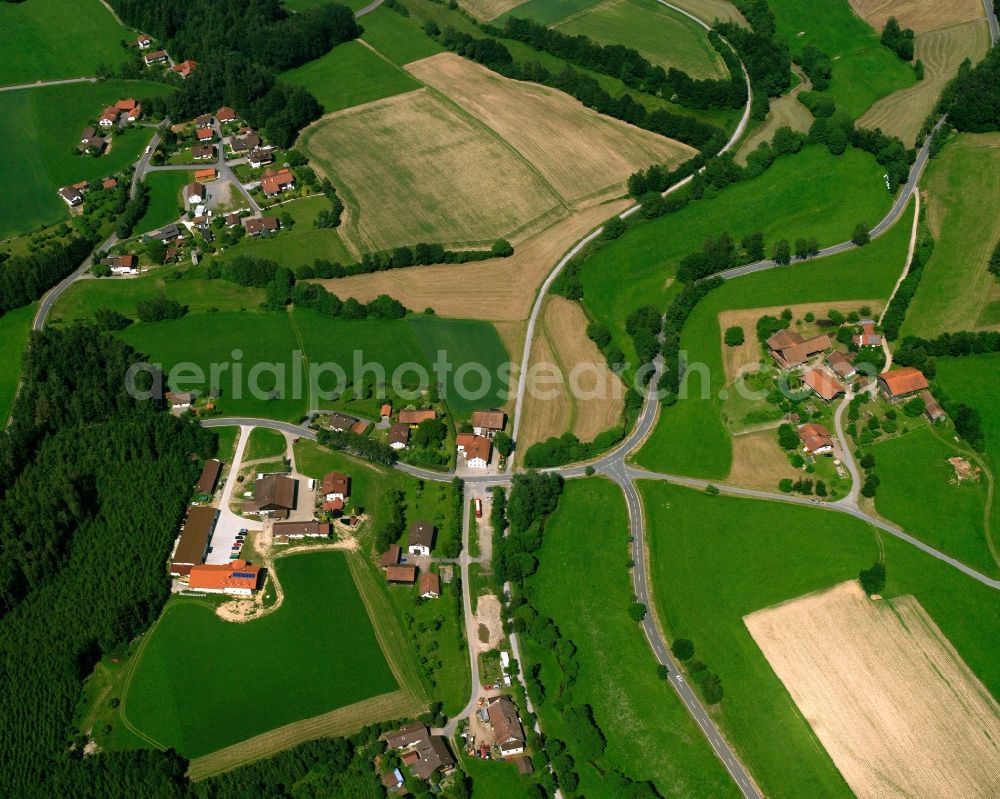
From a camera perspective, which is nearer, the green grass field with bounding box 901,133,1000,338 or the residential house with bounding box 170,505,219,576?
the residential house with bounding box 170,505,219,576

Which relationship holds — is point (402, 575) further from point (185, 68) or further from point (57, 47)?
point (57, 47)

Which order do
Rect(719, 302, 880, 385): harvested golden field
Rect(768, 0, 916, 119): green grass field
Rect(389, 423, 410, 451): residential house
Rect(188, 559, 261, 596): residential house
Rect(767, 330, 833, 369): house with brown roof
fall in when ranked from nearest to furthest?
Rect(188, 559, 261, 596): residential house, Rect(389, 423, 410, 451): residential house, Rect(767, 330, 833, 369): house with brown roof, Rect(719, 302, 880, 385): harvested golden field, Rect(768, 0, 916, 119): green grass field

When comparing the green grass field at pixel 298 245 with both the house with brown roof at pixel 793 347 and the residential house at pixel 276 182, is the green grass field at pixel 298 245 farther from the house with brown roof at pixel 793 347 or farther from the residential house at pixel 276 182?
the house with brown roof at pixel 793 347

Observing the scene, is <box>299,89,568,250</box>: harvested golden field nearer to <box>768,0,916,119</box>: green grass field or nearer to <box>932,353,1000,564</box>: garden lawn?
<box>932,353,1000,564</box>: garden lawn

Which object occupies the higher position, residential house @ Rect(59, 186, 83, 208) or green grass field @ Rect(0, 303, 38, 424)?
residential house @ Rect(59, 186, 83, 208)

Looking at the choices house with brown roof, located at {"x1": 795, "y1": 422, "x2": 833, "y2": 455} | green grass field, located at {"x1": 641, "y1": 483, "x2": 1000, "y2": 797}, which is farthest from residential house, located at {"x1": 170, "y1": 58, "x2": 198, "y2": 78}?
house with brown roof, located at {"x1": 795, "y1": 422, "x2": 833, "y2": 455}

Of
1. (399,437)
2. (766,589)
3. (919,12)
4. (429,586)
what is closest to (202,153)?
(399,437)

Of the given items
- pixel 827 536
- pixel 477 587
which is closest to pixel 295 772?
pixel 477 587
